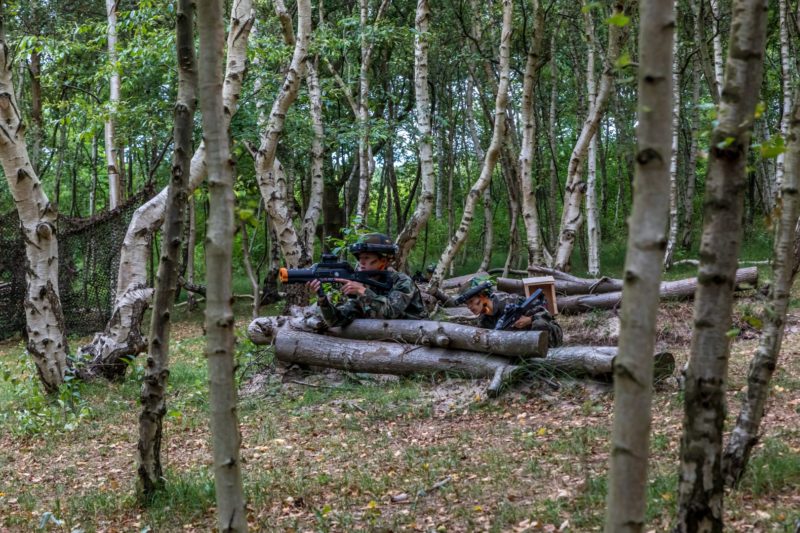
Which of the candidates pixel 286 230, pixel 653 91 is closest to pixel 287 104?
pixel 286 230

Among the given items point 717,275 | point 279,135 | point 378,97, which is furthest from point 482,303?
point 378,97

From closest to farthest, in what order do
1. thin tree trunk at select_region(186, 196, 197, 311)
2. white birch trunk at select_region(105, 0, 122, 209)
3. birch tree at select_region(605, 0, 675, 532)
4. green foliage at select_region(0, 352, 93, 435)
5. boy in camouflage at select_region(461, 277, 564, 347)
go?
birch tree at select_region(605, 0, 675, 532)
green foliage at select_region(0, 352, 93, 435)
boy in camouflage at select_region(461, 277, 564, 347)
white birch trunk at select_region(105, 0, 122, 209)
thin tree trunk at select_region(186, 196, 197, 311)

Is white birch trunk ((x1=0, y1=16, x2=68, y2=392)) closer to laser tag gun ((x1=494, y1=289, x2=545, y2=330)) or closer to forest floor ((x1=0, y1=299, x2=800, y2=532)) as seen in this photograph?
forest floor ((x1=0, y1=299, x2=800, y2=532))

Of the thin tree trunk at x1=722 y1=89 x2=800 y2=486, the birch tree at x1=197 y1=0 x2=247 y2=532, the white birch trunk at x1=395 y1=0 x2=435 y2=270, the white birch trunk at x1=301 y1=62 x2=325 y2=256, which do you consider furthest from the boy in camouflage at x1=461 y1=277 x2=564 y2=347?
the white birch trunk at x1=301 y1=62 x2=325 y2=256

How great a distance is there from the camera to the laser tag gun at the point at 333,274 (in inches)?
324

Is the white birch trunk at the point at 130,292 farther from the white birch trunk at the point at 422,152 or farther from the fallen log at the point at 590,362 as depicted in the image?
the fallen log at the point at 590,362

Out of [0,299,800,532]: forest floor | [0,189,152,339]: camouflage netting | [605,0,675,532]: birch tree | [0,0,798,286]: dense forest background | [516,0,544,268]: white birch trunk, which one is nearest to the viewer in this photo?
[605,0,675,532]: birch tree

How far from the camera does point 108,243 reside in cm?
1481

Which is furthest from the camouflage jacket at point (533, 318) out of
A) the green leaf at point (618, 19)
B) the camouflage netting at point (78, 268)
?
the camouflage netting at point (78, 268)

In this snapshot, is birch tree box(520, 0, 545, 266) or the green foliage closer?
the green foliage

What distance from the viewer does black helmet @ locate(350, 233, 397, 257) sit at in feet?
28.6

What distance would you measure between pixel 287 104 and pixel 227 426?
302 inches

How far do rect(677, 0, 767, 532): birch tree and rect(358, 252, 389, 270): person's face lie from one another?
19.0 ft

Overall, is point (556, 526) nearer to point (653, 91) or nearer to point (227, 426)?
point (227, 426)
